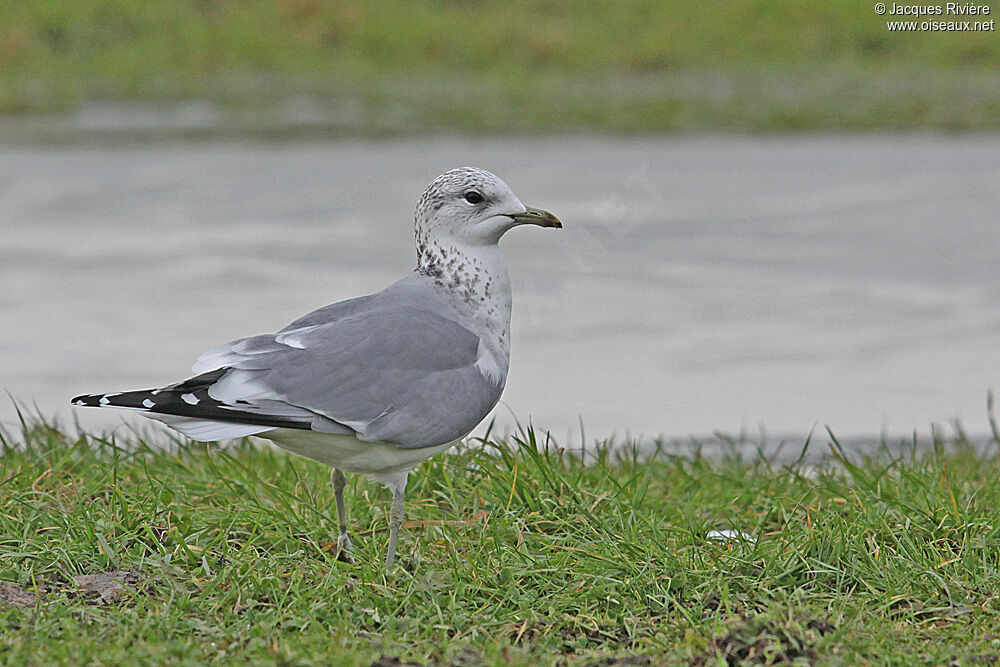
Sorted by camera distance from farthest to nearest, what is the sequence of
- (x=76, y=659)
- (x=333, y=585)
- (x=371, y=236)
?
(x=371, y=236) < (x=333, y=585) < (x=76, y=659)

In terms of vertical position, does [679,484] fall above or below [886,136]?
below

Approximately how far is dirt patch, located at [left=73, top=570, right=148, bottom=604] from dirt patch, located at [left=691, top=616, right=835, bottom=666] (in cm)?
154

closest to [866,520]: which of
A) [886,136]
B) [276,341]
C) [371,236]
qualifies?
[276,341]

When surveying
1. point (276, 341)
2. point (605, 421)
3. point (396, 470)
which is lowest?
point (605, 421)

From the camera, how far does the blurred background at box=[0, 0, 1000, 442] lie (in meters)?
7.00

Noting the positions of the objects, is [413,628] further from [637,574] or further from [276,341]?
[276,341]

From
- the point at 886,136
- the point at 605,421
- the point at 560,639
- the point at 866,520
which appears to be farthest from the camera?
the point at 886,136

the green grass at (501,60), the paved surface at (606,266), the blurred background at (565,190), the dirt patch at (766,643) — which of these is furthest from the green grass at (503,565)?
the green grass at (501,60)

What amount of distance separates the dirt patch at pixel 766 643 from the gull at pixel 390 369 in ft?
3.18

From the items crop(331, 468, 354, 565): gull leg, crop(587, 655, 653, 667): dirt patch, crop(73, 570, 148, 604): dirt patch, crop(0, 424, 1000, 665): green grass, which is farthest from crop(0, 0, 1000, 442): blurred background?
crop(587, 655, 653, 667): dirt patch

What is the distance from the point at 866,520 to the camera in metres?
4.29

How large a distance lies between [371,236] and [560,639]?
19.7 ft

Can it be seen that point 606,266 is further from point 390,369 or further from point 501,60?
point 501,60

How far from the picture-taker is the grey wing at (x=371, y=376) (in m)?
3.80
